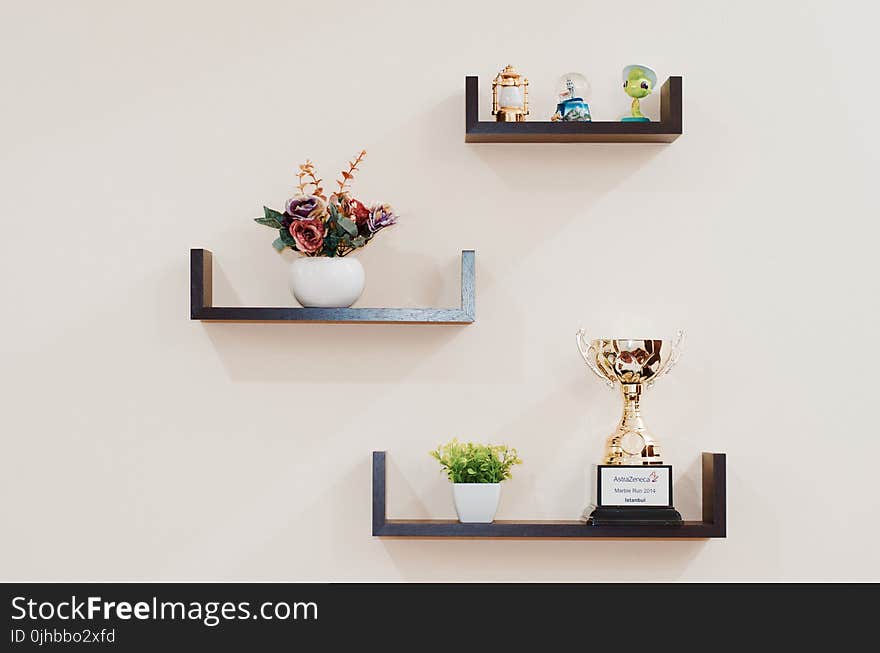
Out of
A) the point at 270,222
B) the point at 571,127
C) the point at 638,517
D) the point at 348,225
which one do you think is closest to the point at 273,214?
the point at 270,222

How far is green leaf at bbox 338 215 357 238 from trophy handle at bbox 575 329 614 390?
47 cm

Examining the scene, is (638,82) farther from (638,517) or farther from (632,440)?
(638,517)

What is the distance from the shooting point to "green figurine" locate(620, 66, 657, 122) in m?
1.89

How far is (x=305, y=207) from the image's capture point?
1.82m

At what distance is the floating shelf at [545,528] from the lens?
1.82m

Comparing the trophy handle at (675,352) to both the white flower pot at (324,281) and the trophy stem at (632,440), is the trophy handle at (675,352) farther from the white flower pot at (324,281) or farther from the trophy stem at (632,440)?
the white flower pot at (324,281)

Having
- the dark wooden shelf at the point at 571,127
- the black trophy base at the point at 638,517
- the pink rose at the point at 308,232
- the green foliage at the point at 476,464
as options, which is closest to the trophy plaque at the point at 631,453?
the black trophy base at the point at 638,517

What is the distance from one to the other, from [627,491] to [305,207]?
2.47ft

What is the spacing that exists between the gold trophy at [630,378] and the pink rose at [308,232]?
52 centimetres

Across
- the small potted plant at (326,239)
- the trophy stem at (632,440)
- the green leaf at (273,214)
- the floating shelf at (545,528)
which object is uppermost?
the green leaf at (273,214)
